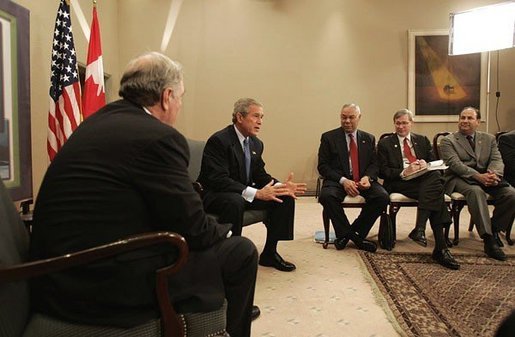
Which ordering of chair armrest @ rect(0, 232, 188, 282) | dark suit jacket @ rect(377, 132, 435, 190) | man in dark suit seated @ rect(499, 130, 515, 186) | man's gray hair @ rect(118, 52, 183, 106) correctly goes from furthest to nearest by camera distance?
man in dark suit seated @ rect(499, 130, 515, 186)
dark suit jacket @ rect(377, 132, 435, 190)
man's gray hair @ rect(118, 52, 183, 106)
chair armrest @ rect(0, 232, 188, 282)

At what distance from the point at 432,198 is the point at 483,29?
111 inches

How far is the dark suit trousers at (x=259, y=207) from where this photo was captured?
248 cm

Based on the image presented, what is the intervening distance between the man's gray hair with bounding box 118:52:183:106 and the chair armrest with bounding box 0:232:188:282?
1.64ft

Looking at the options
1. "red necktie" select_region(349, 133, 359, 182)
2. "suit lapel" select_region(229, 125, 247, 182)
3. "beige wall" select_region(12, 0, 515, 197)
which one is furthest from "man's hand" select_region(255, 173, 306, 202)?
"beige wall" select_region(12, 0, 515, 197)

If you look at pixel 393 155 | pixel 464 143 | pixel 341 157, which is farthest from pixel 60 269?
pixel 464 143

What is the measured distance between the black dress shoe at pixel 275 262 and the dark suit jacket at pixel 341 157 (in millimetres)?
884

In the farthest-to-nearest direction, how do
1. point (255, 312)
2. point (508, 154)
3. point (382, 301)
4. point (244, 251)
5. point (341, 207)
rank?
point (508, 154) < point (341, 207) < point (382, 301) < point (255, 312) < point (244, 251)

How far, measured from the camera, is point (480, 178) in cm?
321

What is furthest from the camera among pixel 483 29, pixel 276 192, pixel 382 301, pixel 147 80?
pixel 483 29

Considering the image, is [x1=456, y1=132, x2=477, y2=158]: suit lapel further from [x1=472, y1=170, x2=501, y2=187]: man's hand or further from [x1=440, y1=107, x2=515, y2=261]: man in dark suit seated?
[x1=472, y1=170, x2=501, y2=187]: man's hand

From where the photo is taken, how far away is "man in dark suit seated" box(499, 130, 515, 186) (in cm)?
349

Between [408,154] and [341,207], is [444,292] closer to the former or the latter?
[341,207]

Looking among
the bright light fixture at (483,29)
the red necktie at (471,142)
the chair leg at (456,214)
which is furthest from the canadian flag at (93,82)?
the bright light fixture at (483,29)

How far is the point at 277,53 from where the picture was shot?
5828 millimetres
